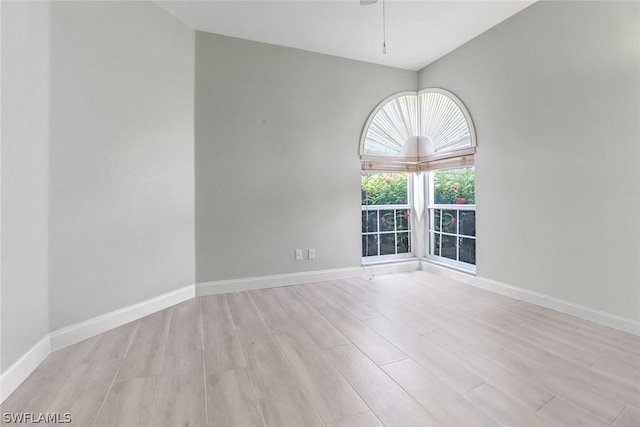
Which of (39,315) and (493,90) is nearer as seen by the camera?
(39,315)

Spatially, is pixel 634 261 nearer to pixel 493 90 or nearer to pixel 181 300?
pixel 493 90

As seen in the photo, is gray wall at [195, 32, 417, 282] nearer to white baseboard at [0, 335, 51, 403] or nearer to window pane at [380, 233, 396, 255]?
window pane at [380, 233, 396, 255]

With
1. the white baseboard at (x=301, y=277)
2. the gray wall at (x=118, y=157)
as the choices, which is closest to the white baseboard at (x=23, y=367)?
the gray wall at (x=118, y=157)

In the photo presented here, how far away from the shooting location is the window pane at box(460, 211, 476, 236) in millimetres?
3727

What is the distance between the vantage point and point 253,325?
2518 millimetres

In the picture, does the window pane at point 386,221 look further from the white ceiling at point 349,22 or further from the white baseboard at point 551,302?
the white ceiling at point 349,22

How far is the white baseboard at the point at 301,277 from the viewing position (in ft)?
11.0

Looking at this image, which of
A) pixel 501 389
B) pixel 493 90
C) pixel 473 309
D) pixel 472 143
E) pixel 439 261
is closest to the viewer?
pixel 501 389

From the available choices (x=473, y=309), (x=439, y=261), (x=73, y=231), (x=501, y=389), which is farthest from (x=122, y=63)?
(x=439, y=261)

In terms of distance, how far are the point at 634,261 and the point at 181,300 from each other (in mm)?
4011

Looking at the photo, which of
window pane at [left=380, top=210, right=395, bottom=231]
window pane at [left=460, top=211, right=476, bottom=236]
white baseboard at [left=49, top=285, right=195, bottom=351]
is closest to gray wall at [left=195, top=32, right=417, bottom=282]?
white baseboard at [left=49, top=285, right=195, bottom=351]

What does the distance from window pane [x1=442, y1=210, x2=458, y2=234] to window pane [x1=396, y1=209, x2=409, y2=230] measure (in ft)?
1.74

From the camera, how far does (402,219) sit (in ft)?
14.7
